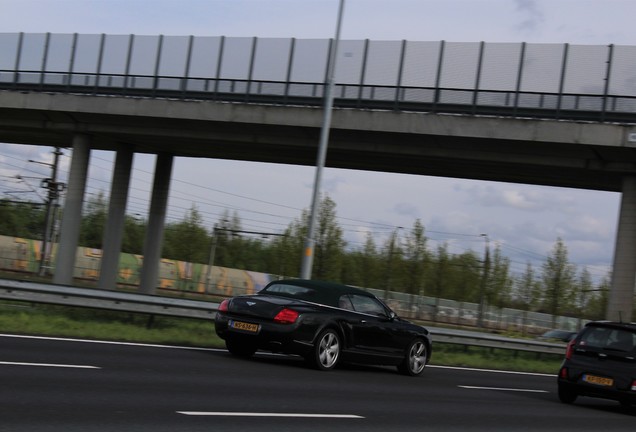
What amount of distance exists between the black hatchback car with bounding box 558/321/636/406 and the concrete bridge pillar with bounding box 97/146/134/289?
98.5ft

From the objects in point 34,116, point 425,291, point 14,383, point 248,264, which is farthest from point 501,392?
point 248,264

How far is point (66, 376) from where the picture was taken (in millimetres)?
9508

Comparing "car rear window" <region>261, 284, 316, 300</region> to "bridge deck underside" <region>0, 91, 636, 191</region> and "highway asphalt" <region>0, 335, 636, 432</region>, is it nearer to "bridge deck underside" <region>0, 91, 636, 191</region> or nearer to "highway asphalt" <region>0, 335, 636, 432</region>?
"highway asphalt" <region>0, 335, 636, 432</region>

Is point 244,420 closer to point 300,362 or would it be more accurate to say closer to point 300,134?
point 300,362

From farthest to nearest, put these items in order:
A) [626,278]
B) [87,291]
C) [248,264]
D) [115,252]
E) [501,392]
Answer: [248,264]
[115,252]
[626,278]
[87,291]
[501,392]

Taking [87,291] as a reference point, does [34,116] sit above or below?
above

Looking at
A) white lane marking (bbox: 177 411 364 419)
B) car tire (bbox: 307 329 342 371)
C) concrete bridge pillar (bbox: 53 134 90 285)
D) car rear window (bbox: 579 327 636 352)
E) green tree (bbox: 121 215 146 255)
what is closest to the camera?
white lane marking (bbox: 177 411 364 419)

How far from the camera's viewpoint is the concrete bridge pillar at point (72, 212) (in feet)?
130

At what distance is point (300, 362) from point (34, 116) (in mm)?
27549

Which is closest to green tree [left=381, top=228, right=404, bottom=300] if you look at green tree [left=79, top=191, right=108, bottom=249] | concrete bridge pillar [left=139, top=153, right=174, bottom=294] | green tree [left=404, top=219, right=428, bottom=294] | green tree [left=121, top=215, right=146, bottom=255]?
green tree [left=404, top=219, right=428, bottom=294]

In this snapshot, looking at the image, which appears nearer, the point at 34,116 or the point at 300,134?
the point at 300,134

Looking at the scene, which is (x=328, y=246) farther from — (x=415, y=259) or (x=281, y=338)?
(x=281, y=338)

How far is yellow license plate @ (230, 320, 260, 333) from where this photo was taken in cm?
1316

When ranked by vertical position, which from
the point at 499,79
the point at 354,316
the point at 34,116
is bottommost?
the point at 354,316
